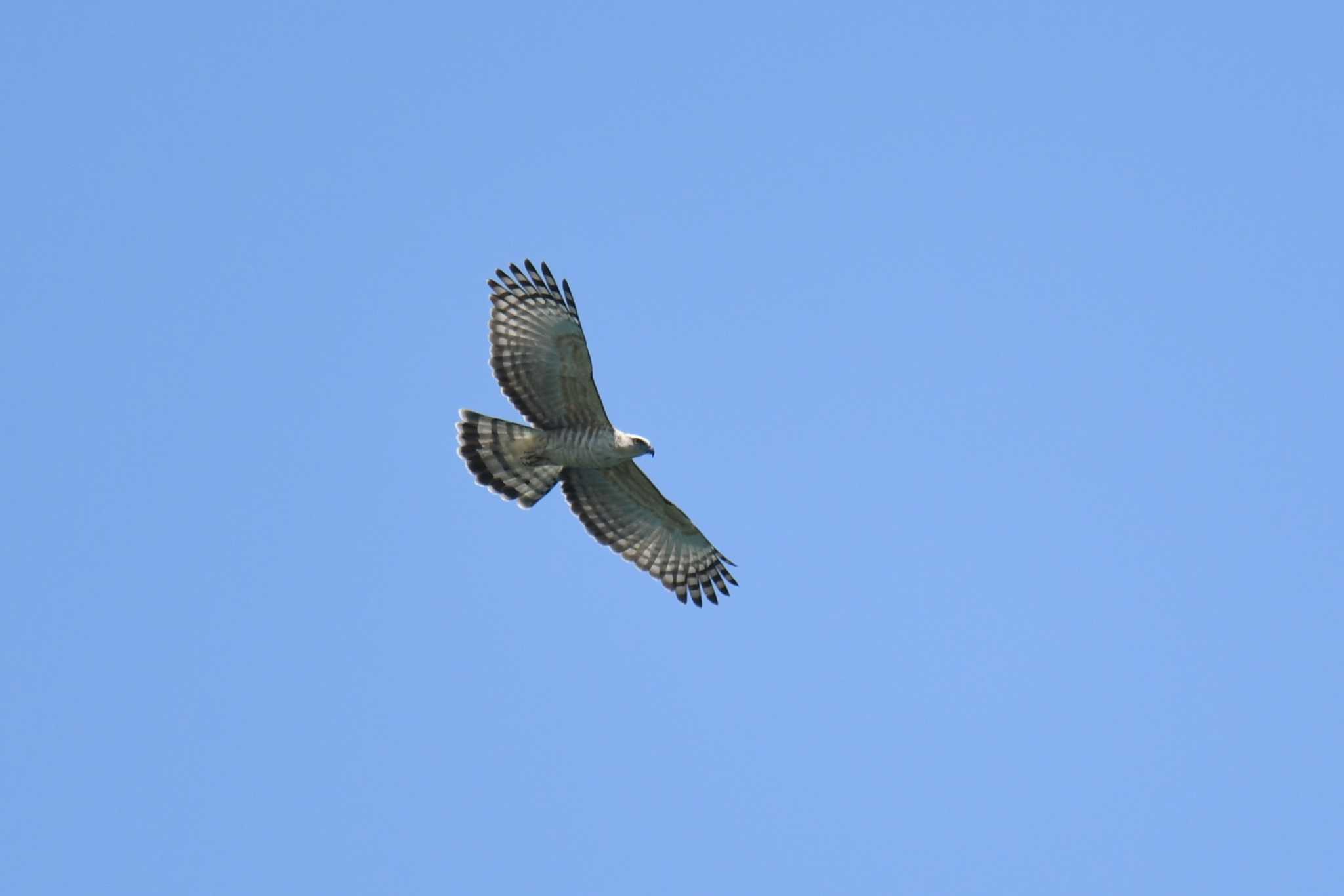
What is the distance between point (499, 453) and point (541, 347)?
4.08 ft

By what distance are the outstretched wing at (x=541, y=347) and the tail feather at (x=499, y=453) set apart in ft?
1.18

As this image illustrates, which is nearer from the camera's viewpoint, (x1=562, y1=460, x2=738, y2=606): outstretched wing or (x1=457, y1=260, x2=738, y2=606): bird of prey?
(x1=457, y1=260, x2=738, y2=606): bird of prey

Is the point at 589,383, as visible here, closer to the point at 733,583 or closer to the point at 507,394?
the point at 507,394

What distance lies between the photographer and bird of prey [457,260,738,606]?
19.2 meters

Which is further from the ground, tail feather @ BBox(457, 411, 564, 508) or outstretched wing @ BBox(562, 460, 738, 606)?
outstretched wing @ BBox(562, 460, 738, 606)

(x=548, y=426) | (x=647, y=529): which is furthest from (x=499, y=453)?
(x=647, y=529)

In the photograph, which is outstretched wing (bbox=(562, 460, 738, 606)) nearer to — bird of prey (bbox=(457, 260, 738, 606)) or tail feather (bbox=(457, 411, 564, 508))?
bird of prey (bbox=(457, 260, 738, 606))

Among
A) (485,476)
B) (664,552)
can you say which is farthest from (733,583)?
(485,476)

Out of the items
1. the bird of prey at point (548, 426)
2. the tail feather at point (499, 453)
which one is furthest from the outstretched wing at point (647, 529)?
the tail feather at point (499, 453)

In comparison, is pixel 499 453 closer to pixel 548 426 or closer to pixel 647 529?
pixel 548 426

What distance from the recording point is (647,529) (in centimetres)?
2112

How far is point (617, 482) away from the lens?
2055 cm

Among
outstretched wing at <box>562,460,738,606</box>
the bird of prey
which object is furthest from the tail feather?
outstretched wing at <box>562,460,738,606</box>

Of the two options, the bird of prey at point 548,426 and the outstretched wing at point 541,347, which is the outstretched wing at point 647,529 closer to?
the bird of prey at point 548,426
